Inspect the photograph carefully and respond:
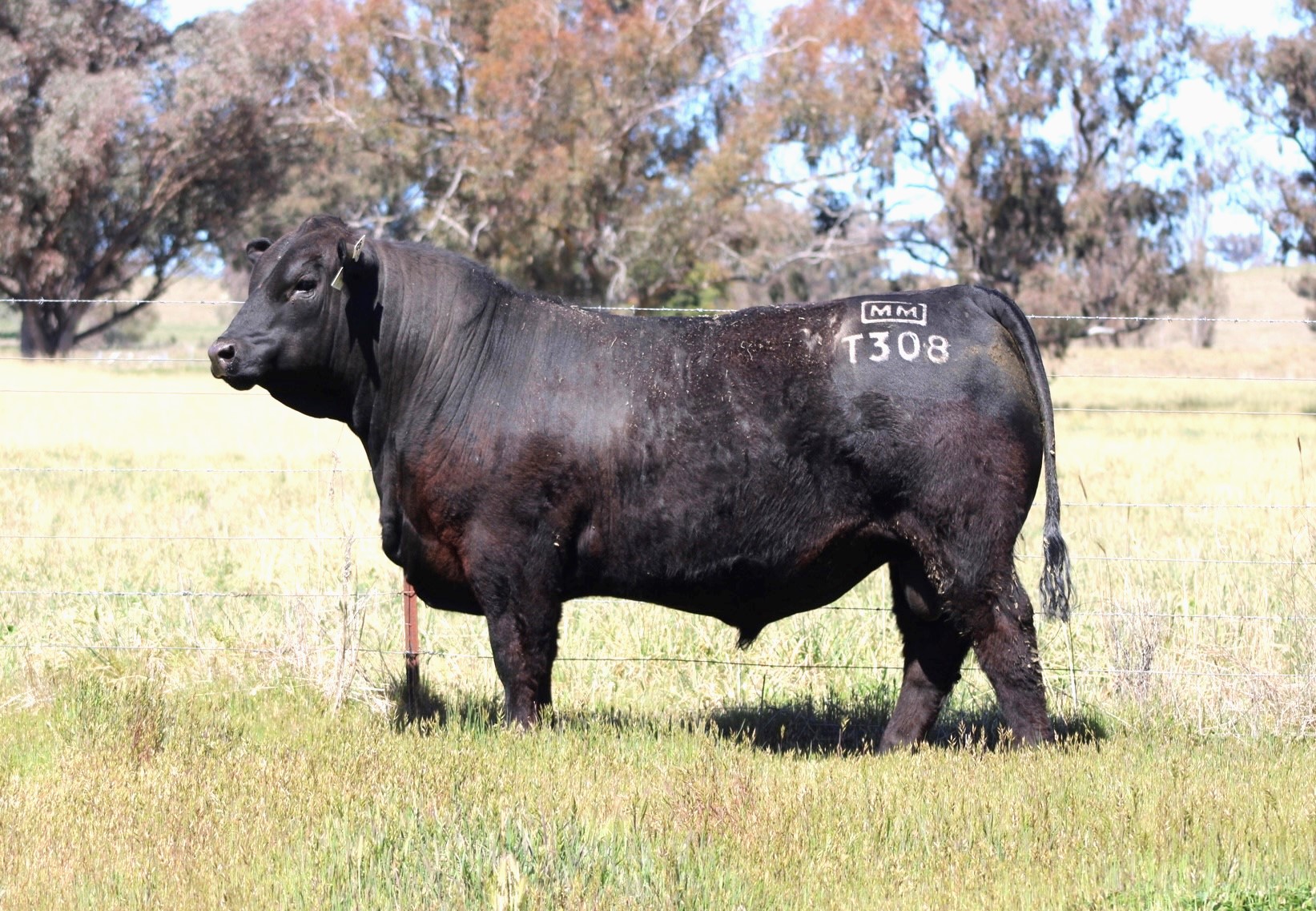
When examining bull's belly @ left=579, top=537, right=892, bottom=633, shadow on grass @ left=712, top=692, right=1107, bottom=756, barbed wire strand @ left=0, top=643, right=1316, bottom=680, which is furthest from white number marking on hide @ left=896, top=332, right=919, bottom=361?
barbed wire strand @ left=0, top=643, right=1316, bottom=680

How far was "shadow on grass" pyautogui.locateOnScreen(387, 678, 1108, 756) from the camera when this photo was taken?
602 centimetres

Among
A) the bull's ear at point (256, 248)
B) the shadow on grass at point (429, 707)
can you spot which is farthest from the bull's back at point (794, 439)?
the bull's ear at point (256, 248)

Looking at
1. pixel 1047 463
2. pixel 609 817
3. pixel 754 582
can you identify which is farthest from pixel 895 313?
pixel 609 817

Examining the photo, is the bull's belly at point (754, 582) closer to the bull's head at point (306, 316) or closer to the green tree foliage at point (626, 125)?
the bull's head at point (306, 316)

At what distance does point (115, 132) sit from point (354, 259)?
3925 cm

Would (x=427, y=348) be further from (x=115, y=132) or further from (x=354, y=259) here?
(x=115, y=132)

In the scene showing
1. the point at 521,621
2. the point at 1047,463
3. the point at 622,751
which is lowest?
the point at 622,751

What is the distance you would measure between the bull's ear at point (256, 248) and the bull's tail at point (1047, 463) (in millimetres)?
3063

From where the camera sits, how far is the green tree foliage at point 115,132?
40.3 m

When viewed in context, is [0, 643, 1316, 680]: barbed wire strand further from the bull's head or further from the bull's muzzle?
the bull's muzzle

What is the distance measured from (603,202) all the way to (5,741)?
34.6 metres

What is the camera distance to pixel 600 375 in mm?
5711

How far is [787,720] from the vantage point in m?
6.61

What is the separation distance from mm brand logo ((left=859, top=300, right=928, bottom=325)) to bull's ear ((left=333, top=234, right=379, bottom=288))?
2.02 meters
